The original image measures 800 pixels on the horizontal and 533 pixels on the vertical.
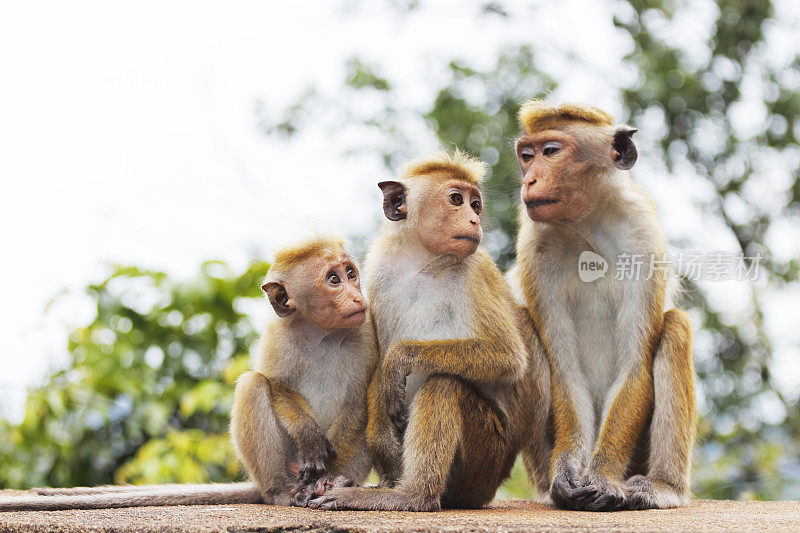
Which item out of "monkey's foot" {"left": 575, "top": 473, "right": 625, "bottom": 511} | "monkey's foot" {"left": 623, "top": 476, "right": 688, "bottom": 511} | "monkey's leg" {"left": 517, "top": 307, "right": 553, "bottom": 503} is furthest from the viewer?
"monkey's leg" {"left": 517, "top": 307, "right": 553, "bottom": 503}

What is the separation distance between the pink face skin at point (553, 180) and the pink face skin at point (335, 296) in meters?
1.10

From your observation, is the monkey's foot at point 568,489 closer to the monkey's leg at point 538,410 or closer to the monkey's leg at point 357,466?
the monkey's leg at point 538,410

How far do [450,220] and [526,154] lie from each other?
0.75 meters

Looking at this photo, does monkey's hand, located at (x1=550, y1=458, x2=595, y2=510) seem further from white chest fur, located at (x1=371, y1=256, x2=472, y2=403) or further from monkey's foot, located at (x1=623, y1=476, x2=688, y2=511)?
white chest fur, located at (x1=371, y1=256, x2=472, y2=403)

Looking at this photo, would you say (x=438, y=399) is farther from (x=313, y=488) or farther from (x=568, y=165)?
(x=568, y=165)

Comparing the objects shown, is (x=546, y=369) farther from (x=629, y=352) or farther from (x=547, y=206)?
(x=547, y=206)

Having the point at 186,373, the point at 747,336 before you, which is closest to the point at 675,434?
the point at 186,373

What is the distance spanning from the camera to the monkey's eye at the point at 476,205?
4637mm

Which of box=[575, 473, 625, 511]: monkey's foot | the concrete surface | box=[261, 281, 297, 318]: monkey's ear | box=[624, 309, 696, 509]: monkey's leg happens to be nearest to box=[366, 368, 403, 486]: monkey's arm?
the concrete surface

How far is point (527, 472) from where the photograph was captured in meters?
5.22

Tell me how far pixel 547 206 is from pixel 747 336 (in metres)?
6.78

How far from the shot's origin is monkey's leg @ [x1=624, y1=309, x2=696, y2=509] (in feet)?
15.1

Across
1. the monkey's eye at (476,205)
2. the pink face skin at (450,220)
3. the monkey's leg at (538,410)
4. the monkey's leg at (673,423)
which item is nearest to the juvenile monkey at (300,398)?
the pink face skin at (450,220)

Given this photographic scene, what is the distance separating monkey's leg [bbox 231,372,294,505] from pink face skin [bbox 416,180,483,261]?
1193 millimetres
